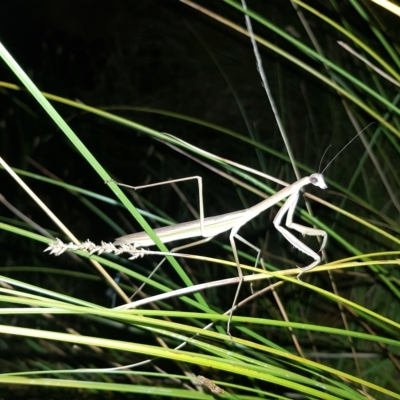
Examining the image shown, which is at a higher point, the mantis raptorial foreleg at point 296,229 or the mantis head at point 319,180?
the mantis head at point 319,180

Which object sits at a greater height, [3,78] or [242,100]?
[242,100]

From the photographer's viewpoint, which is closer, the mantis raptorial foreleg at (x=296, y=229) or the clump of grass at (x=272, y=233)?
the mantis raptorial foreleg at (x=296, y=229)

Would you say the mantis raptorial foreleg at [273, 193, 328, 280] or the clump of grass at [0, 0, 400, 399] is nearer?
the mantis raptorial foreleg at [273, 193, 328, 280]

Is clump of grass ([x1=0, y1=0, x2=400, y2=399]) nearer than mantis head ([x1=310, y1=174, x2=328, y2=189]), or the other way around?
mantis head ([x1=310, y1=174, x2=328, y2=189])

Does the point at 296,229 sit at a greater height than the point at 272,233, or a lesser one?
greater

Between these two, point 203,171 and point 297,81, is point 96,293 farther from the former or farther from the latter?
point 297,81

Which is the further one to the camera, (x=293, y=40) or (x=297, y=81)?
(x=297, y=81)

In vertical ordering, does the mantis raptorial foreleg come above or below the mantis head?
below

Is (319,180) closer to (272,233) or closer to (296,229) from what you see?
(296,229)

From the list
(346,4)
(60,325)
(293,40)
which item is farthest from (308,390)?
(346,4)

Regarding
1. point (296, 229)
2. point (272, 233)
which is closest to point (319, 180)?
point (296, 229)

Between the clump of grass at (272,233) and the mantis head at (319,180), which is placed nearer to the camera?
the mantis head at (319,180)
